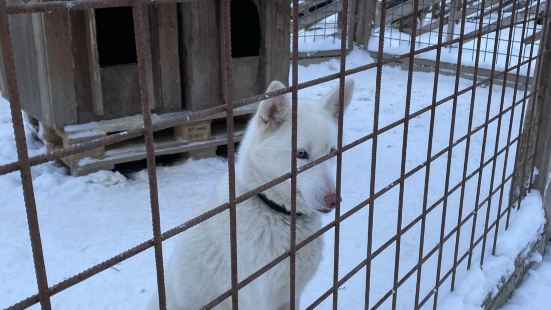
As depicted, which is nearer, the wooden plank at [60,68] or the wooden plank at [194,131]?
the wooden plank at [60,68]

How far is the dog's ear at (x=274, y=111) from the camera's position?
5.86 feet

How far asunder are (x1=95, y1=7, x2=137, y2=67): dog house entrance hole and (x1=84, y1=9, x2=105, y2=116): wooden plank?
43 centimetres

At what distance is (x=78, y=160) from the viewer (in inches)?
162

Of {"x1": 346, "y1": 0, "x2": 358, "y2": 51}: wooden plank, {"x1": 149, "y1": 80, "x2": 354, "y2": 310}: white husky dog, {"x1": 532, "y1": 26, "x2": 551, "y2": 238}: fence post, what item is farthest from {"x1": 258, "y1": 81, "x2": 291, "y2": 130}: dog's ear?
{"x1": 346, "y1": 0, "x2": 358, "y2": 51}: wooden plank

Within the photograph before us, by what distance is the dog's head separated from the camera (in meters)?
1.84

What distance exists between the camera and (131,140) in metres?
4.39

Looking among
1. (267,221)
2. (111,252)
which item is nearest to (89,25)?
(111,252)

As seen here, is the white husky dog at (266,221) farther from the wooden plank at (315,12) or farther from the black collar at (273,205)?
the wooden plank at (315,12)

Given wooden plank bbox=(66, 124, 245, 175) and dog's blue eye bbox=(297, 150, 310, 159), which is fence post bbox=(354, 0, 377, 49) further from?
dog's blue eye bbox=(297, 150, 310, 159)

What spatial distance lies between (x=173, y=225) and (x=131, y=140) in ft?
3.77

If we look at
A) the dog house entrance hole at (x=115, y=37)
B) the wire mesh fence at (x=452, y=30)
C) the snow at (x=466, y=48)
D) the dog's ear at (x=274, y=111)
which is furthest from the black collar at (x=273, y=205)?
the wire mesh fence at (x=452, y=30)

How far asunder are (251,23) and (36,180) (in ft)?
7.39

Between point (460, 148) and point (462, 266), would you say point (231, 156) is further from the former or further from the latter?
point (460, 148)

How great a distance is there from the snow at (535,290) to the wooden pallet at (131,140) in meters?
2.36
